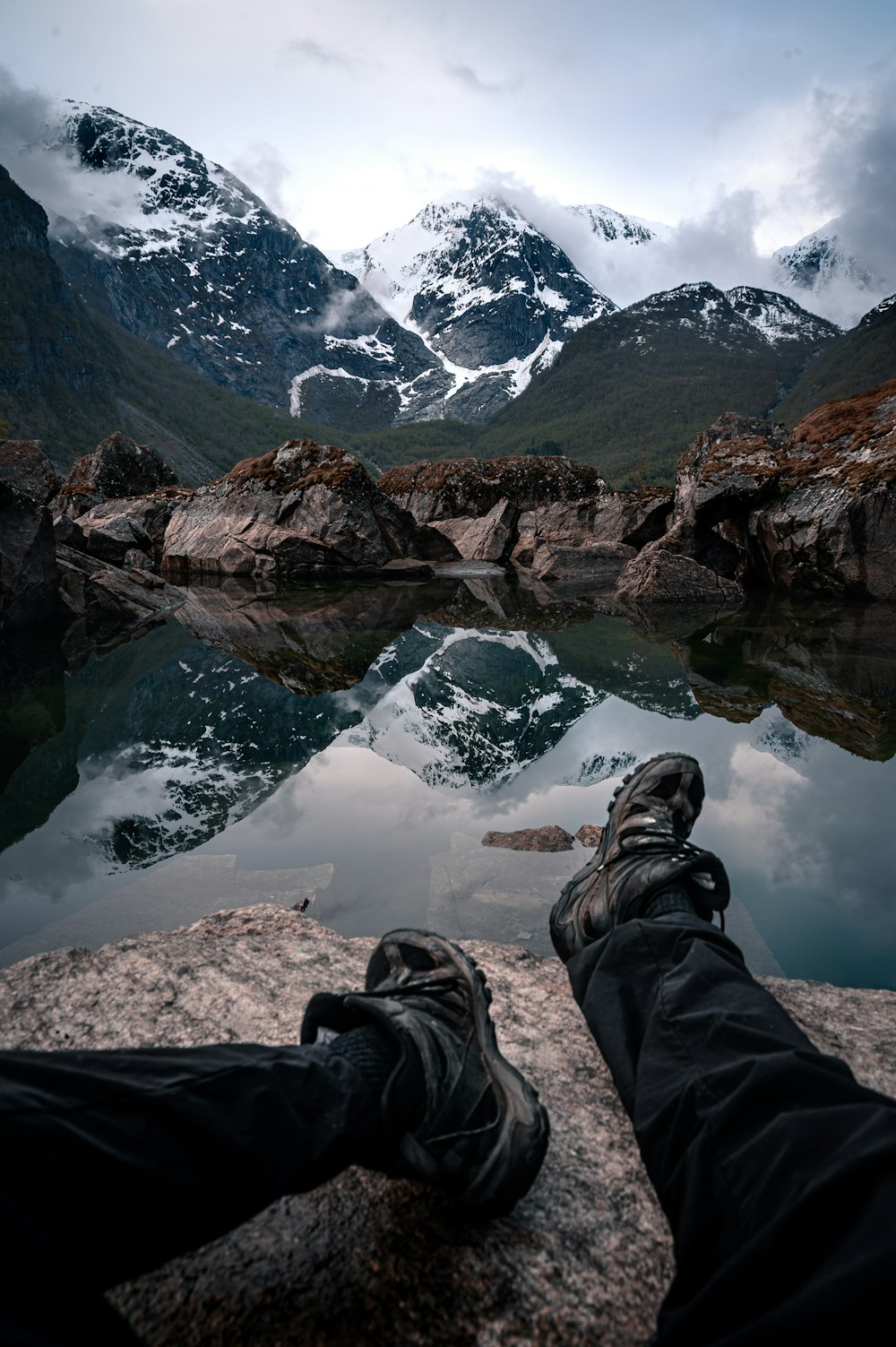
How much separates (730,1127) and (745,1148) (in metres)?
0.07

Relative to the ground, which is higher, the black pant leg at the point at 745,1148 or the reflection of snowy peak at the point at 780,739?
the reflection of snowy peak at the point at 780,739

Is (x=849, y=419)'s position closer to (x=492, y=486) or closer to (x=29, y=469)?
(x=492, y=486)

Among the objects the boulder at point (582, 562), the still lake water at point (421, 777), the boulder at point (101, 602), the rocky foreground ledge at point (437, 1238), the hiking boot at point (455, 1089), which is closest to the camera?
the rocky foreground ledge at point (437, 1238)

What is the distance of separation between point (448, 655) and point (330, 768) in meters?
4.07

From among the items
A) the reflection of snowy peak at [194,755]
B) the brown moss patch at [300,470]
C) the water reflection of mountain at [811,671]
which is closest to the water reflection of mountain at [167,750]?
the reflection of snowy peak at [194,755]

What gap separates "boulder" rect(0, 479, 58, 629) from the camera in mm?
9508

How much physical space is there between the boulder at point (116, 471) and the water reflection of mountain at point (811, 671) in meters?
21.9

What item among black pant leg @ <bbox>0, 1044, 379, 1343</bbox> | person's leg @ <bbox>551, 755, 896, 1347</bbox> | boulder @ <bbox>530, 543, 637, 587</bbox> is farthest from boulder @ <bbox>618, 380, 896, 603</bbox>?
black pant leg @ <bbox>0, 1044, 379, 1343</bbox>

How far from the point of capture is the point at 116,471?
83.2 ft

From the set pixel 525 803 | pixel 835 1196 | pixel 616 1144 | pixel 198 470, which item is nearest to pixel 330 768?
pixel 525 803

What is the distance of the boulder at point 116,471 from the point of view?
24.6m

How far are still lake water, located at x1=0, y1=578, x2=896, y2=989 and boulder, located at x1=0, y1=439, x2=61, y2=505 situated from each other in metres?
15.2

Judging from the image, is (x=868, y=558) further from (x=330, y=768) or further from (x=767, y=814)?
(x=330, y=768)

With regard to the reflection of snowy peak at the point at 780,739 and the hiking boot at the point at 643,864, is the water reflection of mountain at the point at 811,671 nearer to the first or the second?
the reflection of snowy peak at the point at 780,739
